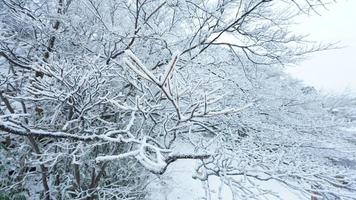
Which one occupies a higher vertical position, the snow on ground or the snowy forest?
the snowy forest

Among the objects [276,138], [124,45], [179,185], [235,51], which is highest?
[235,51]

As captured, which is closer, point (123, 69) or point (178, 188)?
point (123, 69)

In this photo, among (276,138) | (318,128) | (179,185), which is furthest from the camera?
(179,185)

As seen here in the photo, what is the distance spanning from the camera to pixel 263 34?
522cm

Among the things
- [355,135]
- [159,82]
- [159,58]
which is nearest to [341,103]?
[355,135]

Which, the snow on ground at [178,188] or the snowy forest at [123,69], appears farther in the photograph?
the snow on ground at [178,188]

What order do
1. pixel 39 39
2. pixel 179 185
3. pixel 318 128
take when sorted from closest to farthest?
1. pixel 39 39
2. pixel 318 128
3. pixel 179 185

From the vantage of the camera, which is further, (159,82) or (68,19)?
(68,19)

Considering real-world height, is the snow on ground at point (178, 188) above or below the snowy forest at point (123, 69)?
below

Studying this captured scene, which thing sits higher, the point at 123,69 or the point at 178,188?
the point at 123,69

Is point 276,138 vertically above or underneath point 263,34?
underneath

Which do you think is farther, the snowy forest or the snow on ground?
the snow on ground

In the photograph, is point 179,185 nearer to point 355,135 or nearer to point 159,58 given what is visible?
point 159,58

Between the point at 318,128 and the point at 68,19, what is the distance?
5117mm
